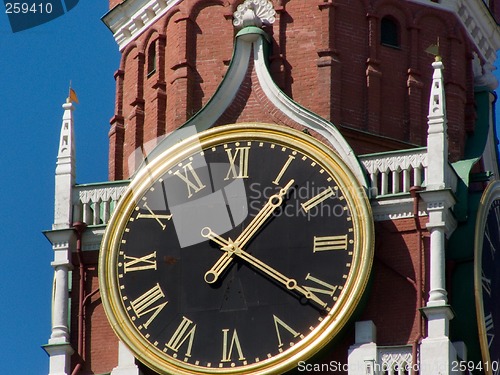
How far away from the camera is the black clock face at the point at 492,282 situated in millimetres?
31328

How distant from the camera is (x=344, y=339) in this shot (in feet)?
99.9

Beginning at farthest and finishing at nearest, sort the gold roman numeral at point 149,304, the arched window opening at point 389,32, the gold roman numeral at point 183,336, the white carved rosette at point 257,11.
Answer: the arched window opening at point 389,32 → the white carved rosette at point 257,11 → the gold roman numeral at point 149,304 → the gold roman numeral at point 183,336

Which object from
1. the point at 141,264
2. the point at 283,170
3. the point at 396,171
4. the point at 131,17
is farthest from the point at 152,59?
the point at 396,171

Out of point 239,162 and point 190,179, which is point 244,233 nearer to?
point 239,162

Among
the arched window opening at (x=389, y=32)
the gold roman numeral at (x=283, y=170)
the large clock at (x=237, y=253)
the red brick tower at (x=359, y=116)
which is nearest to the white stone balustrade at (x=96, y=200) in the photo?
the red brick tower at (x=359, y=116)

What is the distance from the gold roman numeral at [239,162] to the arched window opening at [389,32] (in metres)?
2.76

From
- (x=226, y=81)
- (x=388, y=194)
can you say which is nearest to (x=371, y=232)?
(x=388, y=194)

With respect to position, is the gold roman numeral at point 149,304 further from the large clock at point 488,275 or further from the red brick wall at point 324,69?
the large clock at point 488,275

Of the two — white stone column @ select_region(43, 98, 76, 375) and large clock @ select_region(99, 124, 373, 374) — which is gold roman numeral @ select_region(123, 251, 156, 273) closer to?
large clock @ select_region(99, 124, 373, 374)

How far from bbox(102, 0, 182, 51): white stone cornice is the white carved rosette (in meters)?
1.18

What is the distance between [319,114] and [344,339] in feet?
10.5

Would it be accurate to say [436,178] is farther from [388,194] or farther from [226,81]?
A: [226,81]

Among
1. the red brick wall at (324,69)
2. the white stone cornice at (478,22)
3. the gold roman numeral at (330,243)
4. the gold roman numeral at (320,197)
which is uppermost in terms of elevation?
the white stone cornice at (478,22)

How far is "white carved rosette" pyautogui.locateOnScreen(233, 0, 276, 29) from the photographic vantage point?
3312 centimetres
